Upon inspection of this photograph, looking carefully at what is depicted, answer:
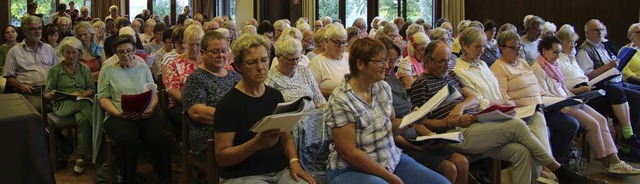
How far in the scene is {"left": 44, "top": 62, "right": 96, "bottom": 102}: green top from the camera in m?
4.94

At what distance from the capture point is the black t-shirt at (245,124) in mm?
2812

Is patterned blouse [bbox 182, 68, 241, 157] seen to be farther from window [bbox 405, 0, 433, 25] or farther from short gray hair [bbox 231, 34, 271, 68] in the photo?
window [bbox 405, 0, 433, 25]

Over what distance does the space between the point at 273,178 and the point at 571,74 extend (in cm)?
345

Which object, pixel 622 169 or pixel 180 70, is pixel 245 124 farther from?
pixel 622 169

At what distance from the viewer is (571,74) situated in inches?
217

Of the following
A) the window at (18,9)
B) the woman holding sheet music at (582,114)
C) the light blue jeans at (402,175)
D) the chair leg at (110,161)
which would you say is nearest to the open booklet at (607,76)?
the woman holding sheet music at (582,114)

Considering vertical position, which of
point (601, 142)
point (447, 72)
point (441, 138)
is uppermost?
point (447, 72)

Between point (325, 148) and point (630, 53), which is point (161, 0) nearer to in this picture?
point (630, 53)

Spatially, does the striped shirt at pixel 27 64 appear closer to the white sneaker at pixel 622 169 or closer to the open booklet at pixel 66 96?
the open booklet at pixel 66 96

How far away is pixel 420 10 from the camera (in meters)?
13.4

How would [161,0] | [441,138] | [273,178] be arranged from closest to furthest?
[273,178], [441,138], [161,0]

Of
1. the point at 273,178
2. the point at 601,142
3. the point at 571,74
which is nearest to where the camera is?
the point at 273,178

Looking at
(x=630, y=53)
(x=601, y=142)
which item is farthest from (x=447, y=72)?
(x=630, y=53)

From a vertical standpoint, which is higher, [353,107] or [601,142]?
[353,107]
